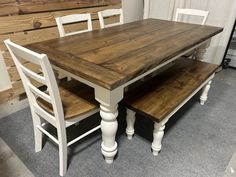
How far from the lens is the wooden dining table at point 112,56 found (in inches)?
42.4

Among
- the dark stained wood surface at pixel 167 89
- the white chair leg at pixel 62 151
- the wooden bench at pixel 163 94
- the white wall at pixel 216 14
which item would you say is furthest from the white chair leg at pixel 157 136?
the white wall at pixel 216 14

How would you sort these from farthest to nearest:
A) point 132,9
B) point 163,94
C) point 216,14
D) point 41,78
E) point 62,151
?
1. point 132,9
2. point 216,14
3. point 163,94
4. point 62,151
5. point 41,78

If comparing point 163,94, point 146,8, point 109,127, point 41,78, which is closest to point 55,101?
point 41,78

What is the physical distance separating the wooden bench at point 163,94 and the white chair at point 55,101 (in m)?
0.31

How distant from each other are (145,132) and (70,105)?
0.77 m

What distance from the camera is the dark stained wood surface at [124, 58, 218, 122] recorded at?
1347mm

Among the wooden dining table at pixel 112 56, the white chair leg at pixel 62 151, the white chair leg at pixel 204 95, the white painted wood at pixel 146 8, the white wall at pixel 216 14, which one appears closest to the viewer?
the wooden dining table at pixel 112 56

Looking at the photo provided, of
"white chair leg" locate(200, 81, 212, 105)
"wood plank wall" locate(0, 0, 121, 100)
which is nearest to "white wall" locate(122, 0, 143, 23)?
"wood plank wall" locate(0, 0, 121, 100)

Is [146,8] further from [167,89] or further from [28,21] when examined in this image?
[167,89]

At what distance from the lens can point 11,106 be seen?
6.62ft

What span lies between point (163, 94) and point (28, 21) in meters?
1.41

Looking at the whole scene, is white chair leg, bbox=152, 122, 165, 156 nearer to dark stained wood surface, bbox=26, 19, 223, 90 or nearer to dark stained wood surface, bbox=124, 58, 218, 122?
dark stained wood surface, bbox=124, 58, 218, 122

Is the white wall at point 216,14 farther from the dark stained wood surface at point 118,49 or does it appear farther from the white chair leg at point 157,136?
the white chair leg at point 157,136

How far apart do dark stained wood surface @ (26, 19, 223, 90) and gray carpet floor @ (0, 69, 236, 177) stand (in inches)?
27.9
